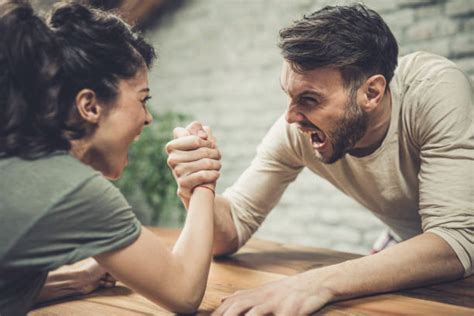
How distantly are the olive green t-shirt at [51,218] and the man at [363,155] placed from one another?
34cm

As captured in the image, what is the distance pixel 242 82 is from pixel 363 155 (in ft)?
6.95

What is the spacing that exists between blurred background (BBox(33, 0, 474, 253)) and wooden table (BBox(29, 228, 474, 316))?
1.65m

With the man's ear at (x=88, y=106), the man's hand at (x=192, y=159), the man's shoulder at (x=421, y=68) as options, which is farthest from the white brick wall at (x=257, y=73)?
the man's ear at (x=88, y=106)

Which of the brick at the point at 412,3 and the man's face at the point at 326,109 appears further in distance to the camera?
the brick at the point at 412,3

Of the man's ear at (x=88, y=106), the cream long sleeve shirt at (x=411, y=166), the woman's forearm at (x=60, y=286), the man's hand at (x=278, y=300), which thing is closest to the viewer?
the man's ear at (x=88, y=106)

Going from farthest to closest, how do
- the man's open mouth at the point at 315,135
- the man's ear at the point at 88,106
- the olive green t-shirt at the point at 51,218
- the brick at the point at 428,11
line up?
the brick at the point at 428,11 → the man's open mouth at the point at 315,135 → the man's ear at the point at 88,106 → the olive green t-shirt at the point at 51,218

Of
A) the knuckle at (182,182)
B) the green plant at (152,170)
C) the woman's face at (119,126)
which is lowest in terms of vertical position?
the green plant at (152,170)

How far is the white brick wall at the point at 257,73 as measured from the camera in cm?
281

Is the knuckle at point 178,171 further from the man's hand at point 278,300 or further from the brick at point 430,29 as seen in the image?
the brick at point 430,29

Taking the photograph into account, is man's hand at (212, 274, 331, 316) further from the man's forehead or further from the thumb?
the man's forehead

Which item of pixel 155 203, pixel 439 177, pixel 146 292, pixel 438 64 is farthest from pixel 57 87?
pixel 155 203

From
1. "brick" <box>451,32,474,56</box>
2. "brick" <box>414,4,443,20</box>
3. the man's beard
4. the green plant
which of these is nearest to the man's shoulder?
the man's beard

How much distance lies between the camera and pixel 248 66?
3.58 m

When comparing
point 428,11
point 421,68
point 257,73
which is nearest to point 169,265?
point 421,68
